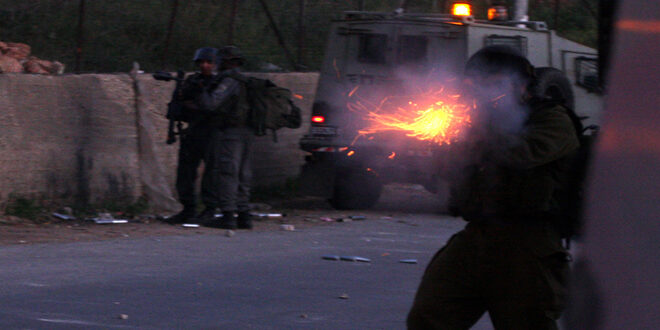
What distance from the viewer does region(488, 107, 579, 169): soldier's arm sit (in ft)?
12.0

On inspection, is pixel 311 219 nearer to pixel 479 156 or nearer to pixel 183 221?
pixel 183 221

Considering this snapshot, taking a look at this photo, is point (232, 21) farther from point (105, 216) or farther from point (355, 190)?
point (105, 216)

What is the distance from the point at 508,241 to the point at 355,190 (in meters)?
8.57

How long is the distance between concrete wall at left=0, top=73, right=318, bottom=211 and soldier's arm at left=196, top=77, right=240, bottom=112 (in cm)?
168

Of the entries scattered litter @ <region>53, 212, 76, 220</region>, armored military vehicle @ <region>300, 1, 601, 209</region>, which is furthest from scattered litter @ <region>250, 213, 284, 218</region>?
scattered litter @ <region>53, 212, 76, 220</region>

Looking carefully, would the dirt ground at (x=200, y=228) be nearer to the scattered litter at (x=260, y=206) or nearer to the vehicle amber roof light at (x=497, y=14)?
the scattered litter at (x=260, y=206)

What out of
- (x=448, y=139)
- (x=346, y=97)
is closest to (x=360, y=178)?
(x=346, y=97)

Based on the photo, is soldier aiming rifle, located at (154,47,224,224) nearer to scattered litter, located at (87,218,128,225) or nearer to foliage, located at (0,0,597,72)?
scattered litter, located at (87,218,128,225)

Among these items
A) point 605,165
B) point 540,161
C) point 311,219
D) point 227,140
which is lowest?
point 311,219

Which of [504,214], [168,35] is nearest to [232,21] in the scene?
[168,35]

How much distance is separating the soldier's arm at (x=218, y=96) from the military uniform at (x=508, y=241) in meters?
6.15

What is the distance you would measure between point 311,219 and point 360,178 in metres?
1.11

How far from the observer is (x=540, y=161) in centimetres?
370

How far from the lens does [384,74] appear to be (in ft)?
38.9
